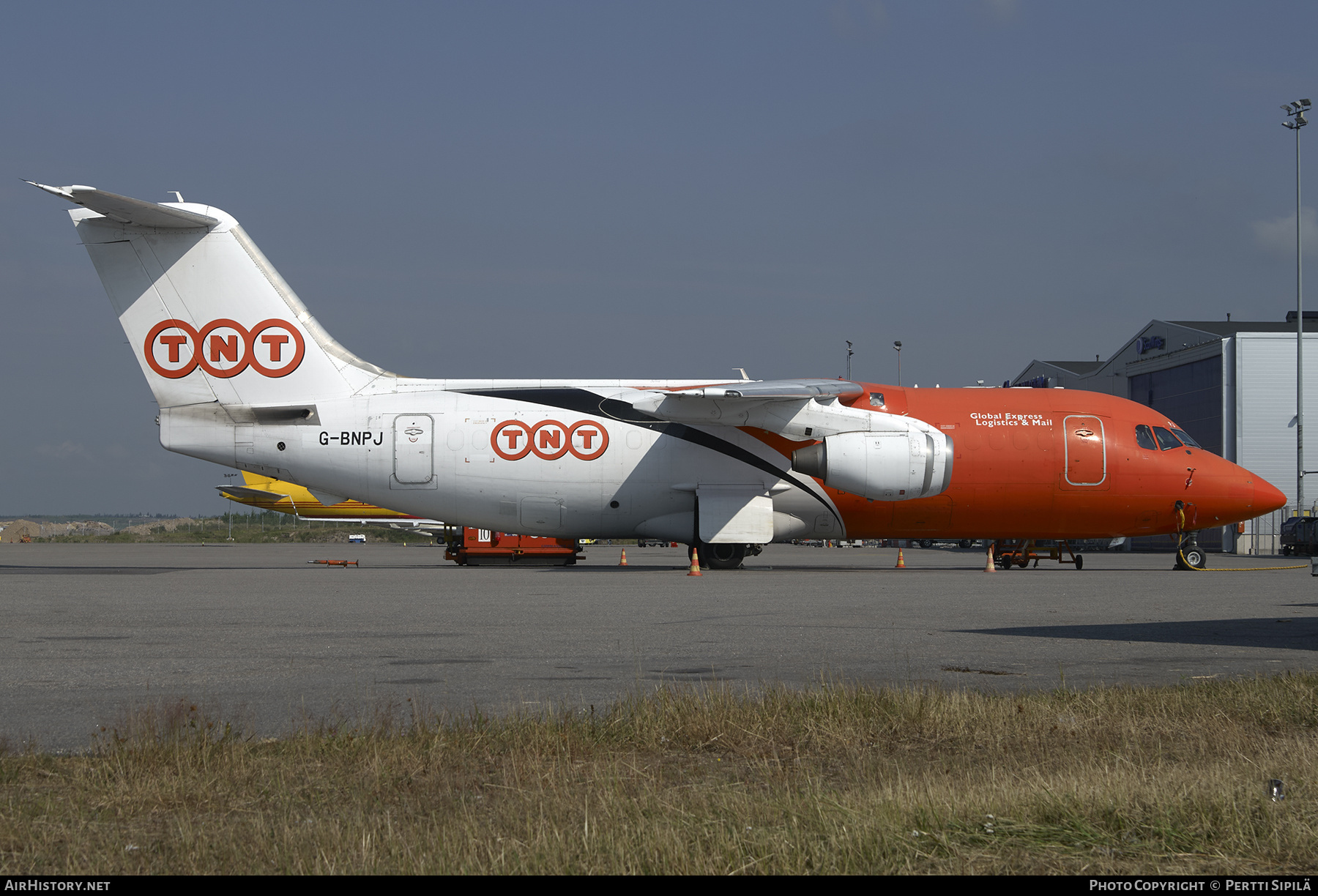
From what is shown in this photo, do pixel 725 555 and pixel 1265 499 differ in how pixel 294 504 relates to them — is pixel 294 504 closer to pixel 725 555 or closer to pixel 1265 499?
pixel 725 555

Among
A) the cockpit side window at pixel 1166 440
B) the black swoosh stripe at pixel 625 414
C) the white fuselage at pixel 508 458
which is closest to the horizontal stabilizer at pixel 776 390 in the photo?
the black swoosh stripe at pixel 625 414

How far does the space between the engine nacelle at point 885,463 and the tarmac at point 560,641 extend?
138 inches

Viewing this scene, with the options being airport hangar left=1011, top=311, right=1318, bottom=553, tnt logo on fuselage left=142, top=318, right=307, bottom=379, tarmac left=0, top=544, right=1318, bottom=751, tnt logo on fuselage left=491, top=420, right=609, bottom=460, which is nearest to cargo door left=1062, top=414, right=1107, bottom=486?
tarmac left=0, top=544, right=1318, bottom=751

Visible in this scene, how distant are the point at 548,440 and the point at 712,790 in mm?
20260

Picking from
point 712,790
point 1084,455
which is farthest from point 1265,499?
point 712,790

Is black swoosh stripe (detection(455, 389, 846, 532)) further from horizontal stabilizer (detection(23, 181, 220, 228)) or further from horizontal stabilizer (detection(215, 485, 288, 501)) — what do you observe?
horizontal stabilizer (detection(215, 485, 288, 501))

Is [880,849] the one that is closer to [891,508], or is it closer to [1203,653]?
[1203,653]

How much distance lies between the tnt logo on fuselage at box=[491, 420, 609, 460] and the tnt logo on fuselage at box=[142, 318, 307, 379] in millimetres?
4822

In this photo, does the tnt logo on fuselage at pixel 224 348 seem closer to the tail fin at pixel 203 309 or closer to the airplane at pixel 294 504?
the tail fin at pixel 203 309

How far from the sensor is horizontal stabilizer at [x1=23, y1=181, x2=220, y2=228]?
2105 cm

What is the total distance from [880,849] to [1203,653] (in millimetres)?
7563

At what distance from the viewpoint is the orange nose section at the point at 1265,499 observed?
26234mm

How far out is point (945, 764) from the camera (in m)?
5.56

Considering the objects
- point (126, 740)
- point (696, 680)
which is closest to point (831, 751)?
point (696, 680)
